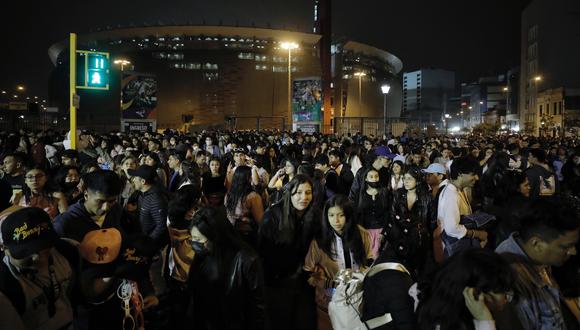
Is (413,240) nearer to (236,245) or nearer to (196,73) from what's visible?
(236,245)

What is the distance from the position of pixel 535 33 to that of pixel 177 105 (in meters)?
63.4

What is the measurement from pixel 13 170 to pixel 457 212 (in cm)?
595

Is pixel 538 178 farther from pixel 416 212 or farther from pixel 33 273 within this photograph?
pixel 33 273

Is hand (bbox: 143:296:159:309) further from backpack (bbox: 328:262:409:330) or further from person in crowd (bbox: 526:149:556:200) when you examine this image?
person in crowd (bbox: 526:149:556:200)

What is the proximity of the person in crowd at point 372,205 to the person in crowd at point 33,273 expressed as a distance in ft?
12.9

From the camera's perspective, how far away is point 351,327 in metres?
2.54

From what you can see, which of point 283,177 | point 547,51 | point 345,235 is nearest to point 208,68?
point 547,51

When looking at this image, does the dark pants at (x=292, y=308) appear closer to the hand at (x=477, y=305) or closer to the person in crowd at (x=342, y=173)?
the hand at (x=477, y=305)

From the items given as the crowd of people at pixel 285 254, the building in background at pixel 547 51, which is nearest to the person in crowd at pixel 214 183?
the crowd of people at pixel 285 254

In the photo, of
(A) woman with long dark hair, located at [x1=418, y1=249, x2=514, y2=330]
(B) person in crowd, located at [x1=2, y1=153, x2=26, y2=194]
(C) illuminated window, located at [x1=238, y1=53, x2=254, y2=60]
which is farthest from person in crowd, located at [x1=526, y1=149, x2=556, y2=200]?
(C) illuminated window, located at [x1=238, y1=53, x2=254, y2=60]

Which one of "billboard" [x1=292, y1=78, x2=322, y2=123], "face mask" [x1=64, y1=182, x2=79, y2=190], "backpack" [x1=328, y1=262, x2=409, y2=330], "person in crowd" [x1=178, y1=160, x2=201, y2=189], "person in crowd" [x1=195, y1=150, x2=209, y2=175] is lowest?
"backpack" [x1=328, y1=262, x2=409, y2=330]

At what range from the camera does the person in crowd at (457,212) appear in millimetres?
4672

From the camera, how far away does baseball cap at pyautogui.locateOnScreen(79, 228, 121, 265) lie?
110 inches

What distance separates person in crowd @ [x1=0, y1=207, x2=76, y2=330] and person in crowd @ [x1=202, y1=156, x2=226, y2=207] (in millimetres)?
4464
